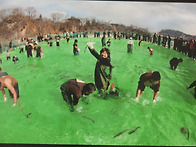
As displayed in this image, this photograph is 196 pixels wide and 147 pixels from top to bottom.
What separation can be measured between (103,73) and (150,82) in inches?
44.1

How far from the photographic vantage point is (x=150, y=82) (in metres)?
3.82

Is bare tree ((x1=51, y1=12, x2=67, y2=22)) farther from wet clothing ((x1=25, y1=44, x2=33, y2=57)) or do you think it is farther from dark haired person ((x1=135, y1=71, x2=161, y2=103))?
dark haired person ((x1=135, y1=71, x2=161, y2=103))

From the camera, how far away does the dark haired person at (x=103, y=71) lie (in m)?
3.74

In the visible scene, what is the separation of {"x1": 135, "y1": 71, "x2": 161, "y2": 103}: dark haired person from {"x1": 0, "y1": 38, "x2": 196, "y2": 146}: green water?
0.39ft

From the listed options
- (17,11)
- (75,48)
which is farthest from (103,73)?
(17,11)

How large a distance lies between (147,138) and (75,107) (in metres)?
1.62

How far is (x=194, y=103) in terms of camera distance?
3.88 meters

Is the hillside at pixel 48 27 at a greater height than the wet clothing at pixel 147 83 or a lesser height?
greater

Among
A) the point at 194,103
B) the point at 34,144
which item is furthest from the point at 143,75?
the point at 34,144

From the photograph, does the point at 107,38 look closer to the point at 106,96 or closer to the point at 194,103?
the point at 106,96

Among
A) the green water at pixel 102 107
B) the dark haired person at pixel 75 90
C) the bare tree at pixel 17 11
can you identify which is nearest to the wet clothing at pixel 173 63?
the green water at pixel 102 107

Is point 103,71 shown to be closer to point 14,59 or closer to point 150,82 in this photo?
point 150,82

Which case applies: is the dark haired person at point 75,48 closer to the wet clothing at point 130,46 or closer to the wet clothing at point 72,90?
the wet clothing at point 130,46

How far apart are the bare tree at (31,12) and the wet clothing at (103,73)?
2026 mm
